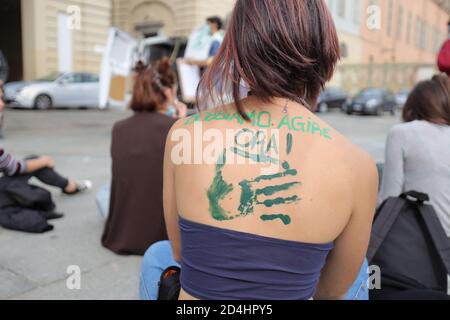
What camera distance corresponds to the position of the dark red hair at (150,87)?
10.2 feet

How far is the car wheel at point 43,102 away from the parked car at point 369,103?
1270 cm

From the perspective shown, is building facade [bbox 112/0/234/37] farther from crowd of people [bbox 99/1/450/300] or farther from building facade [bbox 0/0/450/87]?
crowd of people [bbox 99/1/450/300]

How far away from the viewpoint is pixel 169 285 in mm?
1471

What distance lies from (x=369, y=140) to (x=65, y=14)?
45.1 ft

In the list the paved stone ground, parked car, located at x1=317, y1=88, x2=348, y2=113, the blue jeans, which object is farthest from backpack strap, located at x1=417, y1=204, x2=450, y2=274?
parked car, located at x1=317, y1=88, x2=348, y2=113

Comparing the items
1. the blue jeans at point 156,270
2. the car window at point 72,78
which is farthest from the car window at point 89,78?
the blue jeans at point 156,270

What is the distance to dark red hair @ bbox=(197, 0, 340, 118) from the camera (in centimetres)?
111

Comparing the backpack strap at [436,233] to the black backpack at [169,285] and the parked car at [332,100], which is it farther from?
the parked car at [332,100]

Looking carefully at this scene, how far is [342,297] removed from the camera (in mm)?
1385

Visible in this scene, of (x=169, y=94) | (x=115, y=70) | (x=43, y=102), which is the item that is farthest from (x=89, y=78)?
(x=169, y=94)

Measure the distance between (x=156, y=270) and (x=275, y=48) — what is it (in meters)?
0.96

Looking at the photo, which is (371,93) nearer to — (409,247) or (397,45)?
(409,247)
